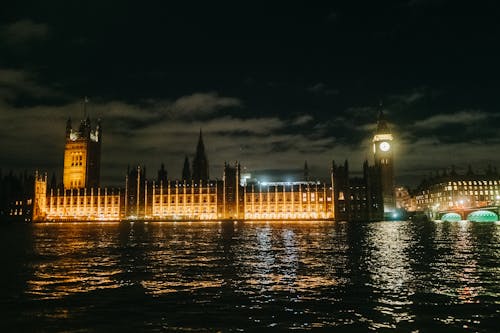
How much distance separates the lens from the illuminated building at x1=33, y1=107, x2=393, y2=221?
152m

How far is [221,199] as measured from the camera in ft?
532

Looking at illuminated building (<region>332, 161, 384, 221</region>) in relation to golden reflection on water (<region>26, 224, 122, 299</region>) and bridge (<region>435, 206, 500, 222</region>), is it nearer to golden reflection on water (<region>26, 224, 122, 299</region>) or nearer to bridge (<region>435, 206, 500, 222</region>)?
bridge (<region>435, 206, 500, 222</region>)

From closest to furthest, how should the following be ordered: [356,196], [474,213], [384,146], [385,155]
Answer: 1. [474,213]
2. [356,196]
3. [385,155]
4. [384,146]

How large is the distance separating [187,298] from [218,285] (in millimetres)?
3125

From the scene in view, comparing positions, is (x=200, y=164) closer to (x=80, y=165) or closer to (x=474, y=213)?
(x=80, y=165)

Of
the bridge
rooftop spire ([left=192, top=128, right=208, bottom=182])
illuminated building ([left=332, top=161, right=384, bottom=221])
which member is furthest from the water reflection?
rooftop spire ([left=192, top=128, right=208, bottom=182])

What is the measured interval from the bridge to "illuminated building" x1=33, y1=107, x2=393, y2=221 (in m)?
21.7

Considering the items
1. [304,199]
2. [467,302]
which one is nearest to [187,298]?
[467,302]

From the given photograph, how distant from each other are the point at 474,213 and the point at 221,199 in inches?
3437

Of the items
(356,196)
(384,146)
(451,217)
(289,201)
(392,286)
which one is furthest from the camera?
(384,146)

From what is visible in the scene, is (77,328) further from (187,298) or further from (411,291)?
(411,291)

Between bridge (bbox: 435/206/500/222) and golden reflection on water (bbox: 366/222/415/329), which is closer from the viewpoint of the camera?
golden reflection on water (bbox: 366/222/415/329)

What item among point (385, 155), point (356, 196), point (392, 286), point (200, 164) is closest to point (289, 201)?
point (356, 196)

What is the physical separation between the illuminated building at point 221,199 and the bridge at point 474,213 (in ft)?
71.2
